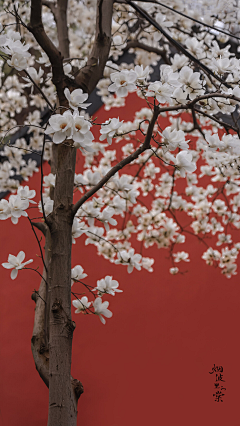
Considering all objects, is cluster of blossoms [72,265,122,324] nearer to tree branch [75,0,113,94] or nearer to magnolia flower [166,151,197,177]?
magnolia flower [166,151,197,177]

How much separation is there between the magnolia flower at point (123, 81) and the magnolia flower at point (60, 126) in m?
0.20

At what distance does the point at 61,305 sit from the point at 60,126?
457 mm

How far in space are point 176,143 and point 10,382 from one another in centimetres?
162

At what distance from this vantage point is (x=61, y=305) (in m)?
0.95

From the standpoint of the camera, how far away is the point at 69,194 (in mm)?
1086

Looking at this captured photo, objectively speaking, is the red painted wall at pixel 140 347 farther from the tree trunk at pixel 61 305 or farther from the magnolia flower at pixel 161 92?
the magnolia flower at pixel 161 92

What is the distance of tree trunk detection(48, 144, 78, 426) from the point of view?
2.90ft

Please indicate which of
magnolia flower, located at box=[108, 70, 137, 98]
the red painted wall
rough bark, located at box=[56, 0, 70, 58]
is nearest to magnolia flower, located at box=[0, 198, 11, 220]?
magnolia flower, located at box=[108, 70, 137, 98]

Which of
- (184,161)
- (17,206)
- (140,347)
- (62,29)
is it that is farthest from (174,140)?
(140,347)

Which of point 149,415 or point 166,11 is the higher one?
point 166,11

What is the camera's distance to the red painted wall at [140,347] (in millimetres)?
1882

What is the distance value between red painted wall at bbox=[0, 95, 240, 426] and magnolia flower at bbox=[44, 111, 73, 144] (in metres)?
1.52

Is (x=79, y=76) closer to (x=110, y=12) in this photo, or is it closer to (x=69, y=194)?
(x=110, y=12)

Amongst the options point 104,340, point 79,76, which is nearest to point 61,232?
point 79,76
